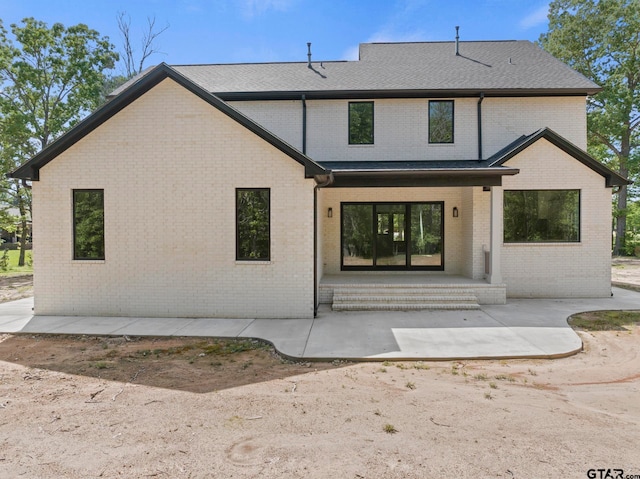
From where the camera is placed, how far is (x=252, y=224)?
8.52 m

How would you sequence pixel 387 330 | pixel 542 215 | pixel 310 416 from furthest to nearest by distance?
pixel 542 215 → pixel 387 330 → pixel 310 416

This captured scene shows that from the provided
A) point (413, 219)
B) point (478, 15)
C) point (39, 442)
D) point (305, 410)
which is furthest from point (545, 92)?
point (39, 442)

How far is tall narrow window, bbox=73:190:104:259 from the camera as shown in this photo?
870 cm

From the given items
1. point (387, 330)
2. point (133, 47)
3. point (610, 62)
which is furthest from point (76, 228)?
point (610, 62)

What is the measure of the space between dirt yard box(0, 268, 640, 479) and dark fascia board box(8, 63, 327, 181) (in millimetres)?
4327

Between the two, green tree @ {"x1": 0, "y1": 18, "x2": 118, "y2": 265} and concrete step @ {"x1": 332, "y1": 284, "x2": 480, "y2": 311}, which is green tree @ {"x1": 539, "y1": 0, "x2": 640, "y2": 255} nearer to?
concrete step @ {"x1": 332, "y1": 284, "x2": 480, "y2": 311}

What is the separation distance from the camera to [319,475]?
3.07m

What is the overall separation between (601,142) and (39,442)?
31469 millimetres

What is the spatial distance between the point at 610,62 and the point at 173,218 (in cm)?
2923

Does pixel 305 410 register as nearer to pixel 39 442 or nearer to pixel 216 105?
pixel 39 442

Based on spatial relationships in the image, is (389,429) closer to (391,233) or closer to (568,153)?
(391,233)

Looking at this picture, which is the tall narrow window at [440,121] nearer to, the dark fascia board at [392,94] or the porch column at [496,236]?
the dark fascia board at [392,94]

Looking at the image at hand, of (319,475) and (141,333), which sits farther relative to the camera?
(141,333)

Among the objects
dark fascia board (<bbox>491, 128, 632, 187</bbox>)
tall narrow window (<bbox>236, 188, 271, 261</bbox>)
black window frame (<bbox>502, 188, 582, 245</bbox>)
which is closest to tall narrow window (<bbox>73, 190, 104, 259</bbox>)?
tall narrow window (<bbox>236, 188, 271, 261</bbox>)
